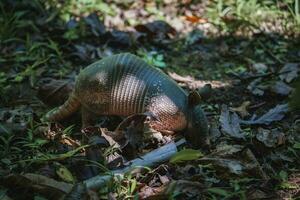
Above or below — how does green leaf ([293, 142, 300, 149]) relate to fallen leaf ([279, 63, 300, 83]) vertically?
below

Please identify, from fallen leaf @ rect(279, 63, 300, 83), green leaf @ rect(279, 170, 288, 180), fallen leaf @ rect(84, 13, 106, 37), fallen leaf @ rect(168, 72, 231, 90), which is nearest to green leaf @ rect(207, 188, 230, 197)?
green leaf @ rect(279, 170, 288, 180)

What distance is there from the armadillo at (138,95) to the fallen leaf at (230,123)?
0.79ft

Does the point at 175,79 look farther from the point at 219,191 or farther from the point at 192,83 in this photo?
the point at 219,191

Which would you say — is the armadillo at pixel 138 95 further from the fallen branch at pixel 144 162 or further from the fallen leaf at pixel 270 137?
the fallen leaf at pixel 270 137

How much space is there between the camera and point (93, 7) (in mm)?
6508

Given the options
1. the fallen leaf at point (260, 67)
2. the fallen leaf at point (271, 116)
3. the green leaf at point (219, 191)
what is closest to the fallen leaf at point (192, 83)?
the fallen leaf at point (260, 67)

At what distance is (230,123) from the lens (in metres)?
4.39

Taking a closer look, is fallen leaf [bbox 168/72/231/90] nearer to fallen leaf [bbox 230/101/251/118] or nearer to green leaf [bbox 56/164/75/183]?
fallen leaf [bbox 230/101/251/118]

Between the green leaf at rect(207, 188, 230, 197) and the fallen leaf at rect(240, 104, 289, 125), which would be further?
the fallen leaf at rect(240, 104, 289, 125)

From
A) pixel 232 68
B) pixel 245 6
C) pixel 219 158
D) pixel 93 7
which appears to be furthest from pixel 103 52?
pixel 219 158

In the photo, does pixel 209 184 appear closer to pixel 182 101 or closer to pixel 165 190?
pixel 165 190

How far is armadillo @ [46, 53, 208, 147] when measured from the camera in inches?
163

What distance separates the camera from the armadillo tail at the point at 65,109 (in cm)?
448

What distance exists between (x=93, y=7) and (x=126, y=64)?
2.44 meters
